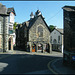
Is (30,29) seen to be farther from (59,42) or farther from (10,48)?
(59,42)

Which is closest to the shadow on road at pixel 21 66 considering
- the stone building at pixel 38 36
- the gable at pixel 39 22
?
the stone building at pixel 38 36

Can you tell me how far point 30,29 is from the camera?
102ft

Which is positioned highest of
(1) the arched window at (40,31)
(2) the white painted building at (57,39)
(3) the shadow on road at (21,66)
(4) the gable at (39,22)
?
(4) the gable at (39,22)

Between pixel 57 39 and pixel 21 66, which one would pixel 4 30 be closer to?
pixel 21 66

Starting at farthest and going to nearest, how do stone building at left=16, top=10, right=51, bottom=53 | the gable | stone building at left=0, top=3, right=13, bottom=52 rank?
the gable, stone building at left=16, top=10, right=51, bottom=53, stone building at left=0, top=3, right=13, bottom=52

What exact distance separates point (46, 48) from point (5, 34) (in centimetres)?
1323

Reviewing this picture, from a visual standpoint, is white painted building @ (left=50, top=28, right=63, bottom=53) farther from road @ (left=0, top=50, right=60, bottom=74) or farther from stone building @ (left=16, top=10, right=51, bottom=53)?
road @ (left=0, top=50, right=60, bottom=74)

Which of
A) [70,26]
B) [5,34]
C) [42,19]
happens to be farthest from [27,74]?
[42,19]

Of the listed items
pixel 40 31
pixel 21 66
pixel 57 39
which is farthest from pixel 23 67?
pixel 57 39

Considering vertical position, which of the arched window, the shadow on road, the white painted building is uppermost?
the arched window

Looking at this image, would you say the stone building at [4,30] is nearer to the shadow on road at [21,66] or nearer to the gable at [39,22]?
the gable at [39,22]

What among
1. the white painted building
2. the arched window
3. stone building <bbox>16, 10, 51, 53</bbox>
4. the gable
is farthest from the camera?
the white painted building

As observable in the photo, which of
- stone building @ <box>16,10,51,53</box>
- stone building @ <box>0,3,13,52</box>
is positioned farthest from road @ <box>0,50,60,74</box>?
stone building @ <box>16,10,51,53</box>

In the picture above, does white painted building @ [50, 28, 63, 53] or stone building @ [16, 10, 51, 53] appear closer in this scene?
stone building @ [16, 10, 51, 53]
